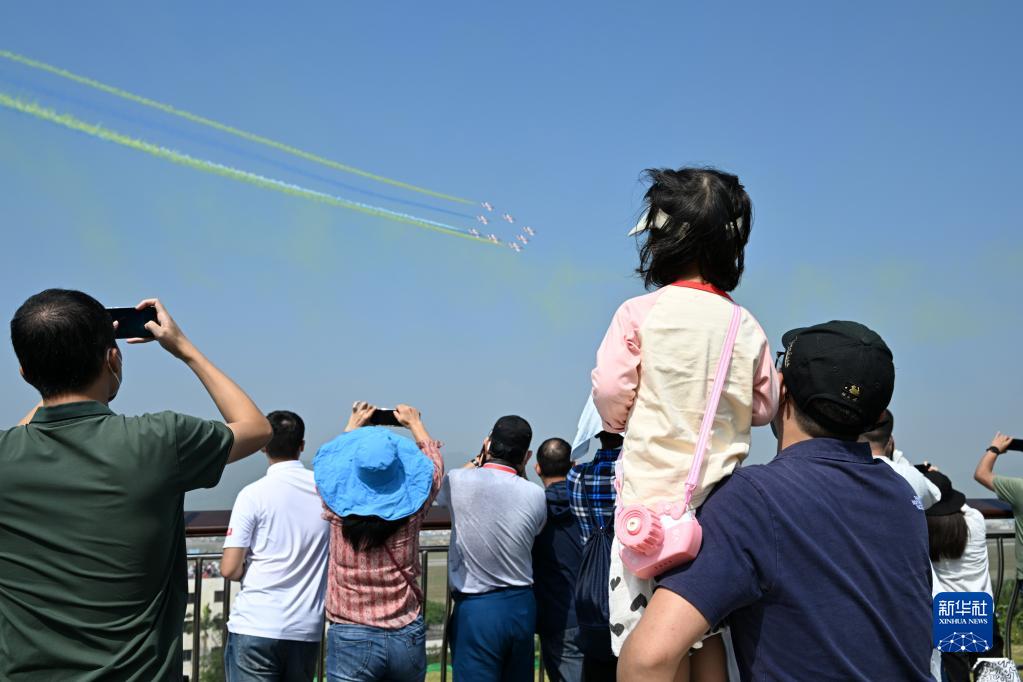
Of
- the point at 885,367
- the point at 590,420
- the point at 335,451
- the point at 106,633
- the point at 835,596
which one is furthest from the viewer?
the point at 335,451

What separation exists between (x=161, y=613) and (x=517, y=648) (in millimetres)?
2843

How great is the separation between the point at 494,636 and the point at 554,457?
1.10 m

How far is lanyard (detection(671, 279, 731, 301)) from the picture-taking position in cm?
233

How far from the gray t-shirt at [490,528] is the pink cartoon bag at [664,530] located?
2.91 meters

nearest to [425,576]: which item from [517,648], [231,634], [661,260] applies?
[517,648]

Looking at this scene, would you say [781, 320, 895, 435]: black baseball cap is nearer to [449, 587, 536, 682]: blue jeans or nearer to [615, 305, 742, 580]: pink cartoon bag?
[615, 305, 742, 580]: pink cartoon bag

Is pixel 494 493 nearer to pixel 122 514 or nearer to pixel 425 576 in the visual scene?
pixel 425 576

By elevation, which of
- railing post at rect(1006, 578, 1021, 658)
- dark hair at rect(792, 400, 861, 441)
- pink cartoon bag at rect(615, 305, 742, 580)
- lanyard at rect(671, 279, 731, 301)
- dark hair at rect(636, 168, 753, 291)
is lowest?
railing post at rect(1006, 578, 1021, 658)

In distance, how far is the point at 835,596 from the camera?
6.34 feet

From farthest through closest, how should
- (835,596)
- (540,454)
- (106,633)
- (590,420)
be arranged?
(540,454) < (590,420) < (106,633) < (835,596)

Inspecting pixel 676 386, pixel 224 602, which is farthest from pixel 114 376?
pixel 224 602

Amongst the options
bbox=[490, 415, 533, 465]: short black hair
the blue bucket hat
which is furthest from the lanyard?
bbox=[490, 415, 533, 465]: short black hair

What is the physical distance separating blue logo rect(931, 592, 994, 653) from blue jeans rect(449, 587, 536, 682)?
7.26ft

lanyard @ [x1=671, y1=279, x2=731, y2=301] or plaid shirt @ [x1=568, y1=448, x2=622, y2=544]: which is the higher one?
lanyard @ [x1=671, y1=279, x2=731, y2=301]
